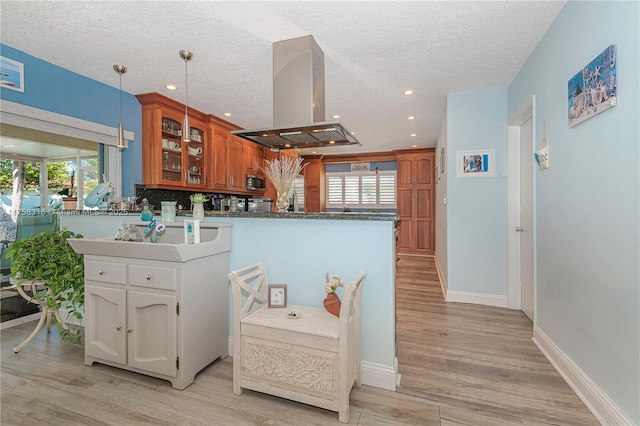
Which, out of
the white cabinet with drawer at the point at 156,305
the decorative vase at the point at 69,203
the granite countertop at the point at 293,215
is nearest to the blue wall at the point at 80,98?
the decorative vase at the point at 69,203

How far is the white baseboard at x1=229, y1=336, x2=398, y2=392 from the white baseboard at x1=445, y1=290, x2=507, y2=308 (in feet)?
6.58

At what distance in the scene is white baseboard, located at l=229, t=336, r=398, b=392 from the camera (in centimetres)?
192

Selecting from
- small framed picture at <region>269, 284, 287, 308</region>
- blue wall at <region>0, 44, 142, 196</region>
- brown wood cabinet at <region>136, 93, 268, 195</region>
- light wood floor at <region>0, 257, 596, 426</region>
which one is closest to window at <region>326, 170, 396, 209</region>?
brown wood cabinet at <region>136, 93, 268, 195</region>

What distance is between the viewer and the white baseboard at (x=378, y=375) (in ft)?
6.28

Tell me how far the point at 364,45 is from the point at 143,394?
9.88 ft

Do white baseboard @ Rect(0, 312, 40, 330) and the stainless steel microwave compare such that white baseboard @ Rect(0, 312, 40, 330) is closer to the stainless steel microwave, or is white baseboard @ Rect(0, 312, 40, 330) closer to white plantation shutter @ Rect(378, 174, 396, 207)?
the stainless steel microwave

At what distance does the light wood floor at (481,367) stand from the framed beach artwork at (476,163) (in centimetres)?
154

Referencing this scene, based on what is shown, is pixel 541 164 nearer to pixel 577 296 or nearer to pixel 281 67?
pixel 577 296

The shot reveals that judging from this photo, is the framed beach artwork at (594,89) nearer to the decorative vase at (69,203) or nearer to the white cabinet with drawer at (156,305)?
the white cabinet with drawer at (156,305)

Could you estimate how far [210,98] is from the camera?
3.85 meters

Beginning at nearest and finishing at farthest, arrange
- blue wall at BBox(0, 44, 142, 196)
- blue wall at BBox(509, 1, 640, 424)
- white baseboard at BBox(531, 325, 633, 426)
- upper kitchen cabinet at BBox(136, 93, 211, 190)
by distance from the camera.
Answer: blue wall at BBox(509, 1, 640, 424) → white baseboard at BBox(531, 325, 633, 426) → blue wall at BBox(0, 44, 142, 196) → upper kitchen cabinet at BBox(136, 93, 211, 190)

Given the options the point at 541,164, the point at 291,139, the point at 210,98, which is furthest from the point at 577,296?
the point at 210,98

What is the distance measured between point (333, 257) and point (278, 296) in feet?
1.49

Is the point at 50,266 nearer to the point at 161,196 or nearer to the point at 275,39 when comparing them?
the point at 161,196
